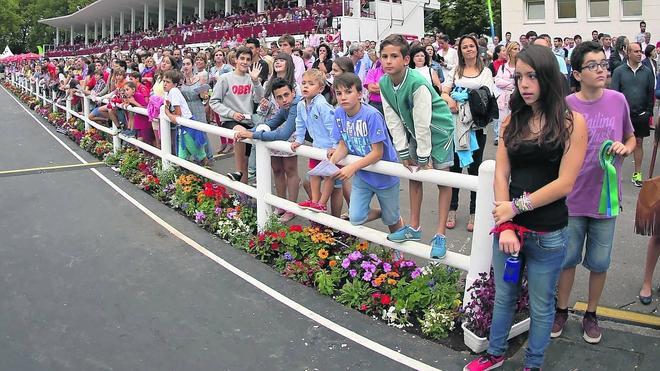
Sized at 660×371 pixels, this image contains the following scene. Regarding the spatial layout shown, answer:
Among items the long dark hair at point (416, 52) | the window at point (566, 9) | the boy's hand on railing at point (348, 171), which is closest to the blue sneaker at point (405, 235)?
the boy's hand on railing at point (348, 171)

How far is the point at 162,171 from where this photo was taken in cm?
959

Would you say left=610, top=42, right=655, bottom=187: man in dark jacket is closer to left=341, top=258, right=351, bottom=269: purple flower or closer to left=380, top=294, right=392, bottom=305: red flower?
left=341, top=258, right=351, bottom=269: purple flower

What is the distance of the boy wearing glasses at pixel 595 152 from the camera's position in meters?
4.01

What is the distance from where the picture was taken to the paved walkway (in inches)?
167

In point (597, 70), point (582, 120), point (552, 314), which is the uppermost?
point (597, 70)

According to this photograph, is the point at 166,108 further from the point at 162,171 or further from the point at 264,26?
the point at 264,26

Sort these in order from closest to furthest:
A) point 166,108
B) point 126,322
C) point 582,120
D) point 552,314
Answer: point 582,120 < point 552,314 < point 126,322 < point 166,108

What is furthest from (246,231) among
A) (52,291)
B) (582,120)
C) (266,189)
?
(582,120)

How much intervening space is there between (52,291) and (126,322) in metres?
1.10

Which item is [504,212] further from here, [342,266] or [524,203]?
[342,266]

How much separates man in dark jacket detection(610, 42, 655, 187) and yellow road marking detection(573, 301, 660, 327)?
442 centimetres

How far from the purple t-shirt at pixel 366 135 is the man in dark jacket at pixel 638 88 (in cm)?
486

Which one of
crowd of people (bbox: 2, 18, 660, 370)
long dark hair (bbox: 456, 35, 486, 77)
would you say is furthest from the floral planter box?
long dark hair (bbox: 456, 35, 486, 77)

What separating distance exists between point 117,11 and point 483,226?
2909 inches
